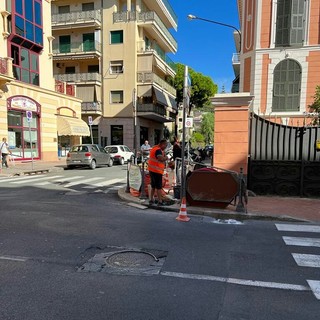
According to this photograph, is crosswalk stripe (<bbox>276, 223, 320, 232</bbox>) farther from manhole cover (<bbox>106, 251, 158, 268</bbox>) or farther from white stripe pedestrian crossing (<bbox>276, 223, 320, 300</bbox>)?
manhole cover (<bbox>106, 251, 158, 268</bbox>)

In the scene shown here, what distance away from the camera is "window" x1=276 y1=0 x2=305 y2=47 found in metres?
15.9

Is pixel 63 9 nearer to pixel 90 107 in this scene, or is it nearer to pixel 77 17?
pixel 77 17

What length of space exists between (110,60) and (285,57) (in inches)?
868

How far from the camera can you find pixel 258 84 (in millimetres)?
16859

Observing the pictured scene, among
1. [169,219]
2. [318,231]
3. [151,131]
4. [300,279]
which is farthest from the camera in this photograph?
[151,131]

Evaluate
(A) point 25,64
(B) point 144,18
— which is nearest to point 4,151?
(A) point 25,64

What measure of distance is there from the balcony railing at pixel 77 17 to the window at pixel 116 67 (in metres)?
4.43

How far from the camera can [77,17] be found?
33812 mm

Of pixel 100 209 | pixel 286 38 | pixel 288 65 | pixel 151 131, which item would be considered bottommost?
pixel 100 209

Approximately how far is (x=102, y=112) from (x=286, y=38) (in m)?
22.6

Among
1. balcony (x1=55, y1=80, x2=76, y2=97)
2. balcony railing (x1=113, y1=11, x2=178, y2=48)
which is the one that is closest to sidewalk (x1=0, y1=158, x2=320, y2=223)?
balcony (x1=55, y1=80, x2=76, y2=97)

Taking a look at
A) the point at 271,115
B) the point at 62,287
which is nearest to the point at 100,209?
the point at 62,287

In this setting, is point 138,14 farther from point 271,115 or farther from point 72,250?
point 72,250

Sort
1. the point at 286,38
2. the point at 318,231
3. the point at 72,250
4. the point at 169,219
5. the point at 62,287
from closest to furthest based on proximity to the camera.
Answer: the point at 62,287
the point at 72,250
the point at 318,231
the point at 169,219
the point at 286,38
